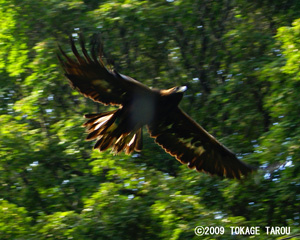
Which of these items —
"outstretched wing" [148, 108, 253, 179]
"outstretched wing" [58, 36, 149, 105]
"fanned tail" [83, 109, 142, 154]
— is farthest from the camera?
"outstretched wing" [148, 108, 253, 179]

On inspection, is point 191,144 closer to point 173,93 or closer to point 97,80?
point 173,93

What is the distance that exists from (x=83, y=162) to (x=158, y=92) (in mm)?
2161

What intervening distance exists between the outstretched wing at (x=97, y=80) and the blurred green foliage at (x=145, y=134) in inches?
46.9

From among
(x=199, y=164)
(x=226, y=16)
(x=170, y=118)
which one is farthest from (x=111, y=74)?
(x=226, y=16)

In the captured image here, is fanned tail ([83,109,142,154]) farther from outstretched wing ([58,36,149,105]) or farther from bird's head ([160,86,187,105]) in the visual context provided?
bird's head ([160,86,187,105])

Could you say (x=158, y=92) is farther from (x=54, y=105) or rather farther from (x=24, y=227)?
(x=54, y=105)

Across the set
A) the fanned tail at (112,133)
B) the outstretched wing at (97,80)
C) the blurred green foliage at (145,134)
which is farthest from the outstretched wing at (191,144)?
the outstretched wing at (97,80)

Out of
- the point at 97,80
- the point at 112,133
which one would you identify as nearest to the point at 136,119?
the point at 112,133

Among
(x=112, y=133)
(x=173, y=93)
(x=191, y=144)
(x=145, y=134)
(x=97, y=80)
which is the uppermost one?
(x=97, y=80)

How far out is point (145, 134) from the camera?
841 cm

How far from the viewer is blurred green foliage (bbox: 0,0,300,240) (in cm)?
679

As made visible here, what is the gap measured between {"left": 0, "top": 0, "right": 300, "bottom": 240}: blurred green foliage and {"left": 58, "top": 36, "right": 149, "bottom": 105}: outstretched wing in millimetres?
1191

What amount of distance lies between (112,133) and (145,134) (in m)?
1.78

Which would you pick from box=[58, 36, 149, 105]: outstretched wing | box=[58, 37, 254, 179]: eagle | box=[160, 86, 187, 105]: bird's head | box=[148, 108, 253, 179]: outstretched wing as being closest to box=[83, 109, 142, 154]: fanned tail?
box=[58, 37, 254, 179]: eagle
